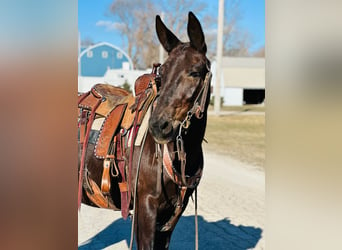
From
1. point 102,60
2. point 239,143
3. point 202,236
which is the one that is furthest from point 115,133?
point 102,60

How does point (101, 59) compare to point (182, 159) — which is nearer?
point (182, 159)

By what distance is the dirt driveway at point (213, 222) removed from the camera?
412 centimetres

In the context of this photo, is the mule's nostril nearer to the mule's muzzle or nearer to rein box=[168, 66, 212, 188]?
the mule's muzzle

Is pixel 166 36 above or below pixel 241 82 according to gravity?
below

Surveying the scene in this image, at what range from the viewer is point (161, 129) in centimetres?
196

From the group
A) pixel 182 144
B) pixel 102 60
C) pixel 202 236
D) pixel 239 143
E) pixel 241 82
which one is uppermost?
pixel 102 60

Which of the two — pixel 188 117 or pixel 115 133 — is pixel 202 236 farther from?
pixel 188 117

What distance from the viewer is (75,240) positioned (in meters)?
0.72

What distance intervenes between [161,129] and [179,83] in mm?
306

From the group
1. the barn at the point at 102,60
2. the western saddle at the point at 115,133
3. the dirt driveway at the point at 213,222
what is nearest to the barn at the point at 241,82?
the barn at the point at 102,60

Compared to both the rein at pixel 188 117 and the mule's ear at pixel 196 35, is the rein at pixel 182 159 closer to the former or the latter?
the rein at pixel 188 117

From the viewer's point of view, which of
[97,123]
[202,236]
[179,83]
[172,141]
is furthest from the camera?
[202,236]
